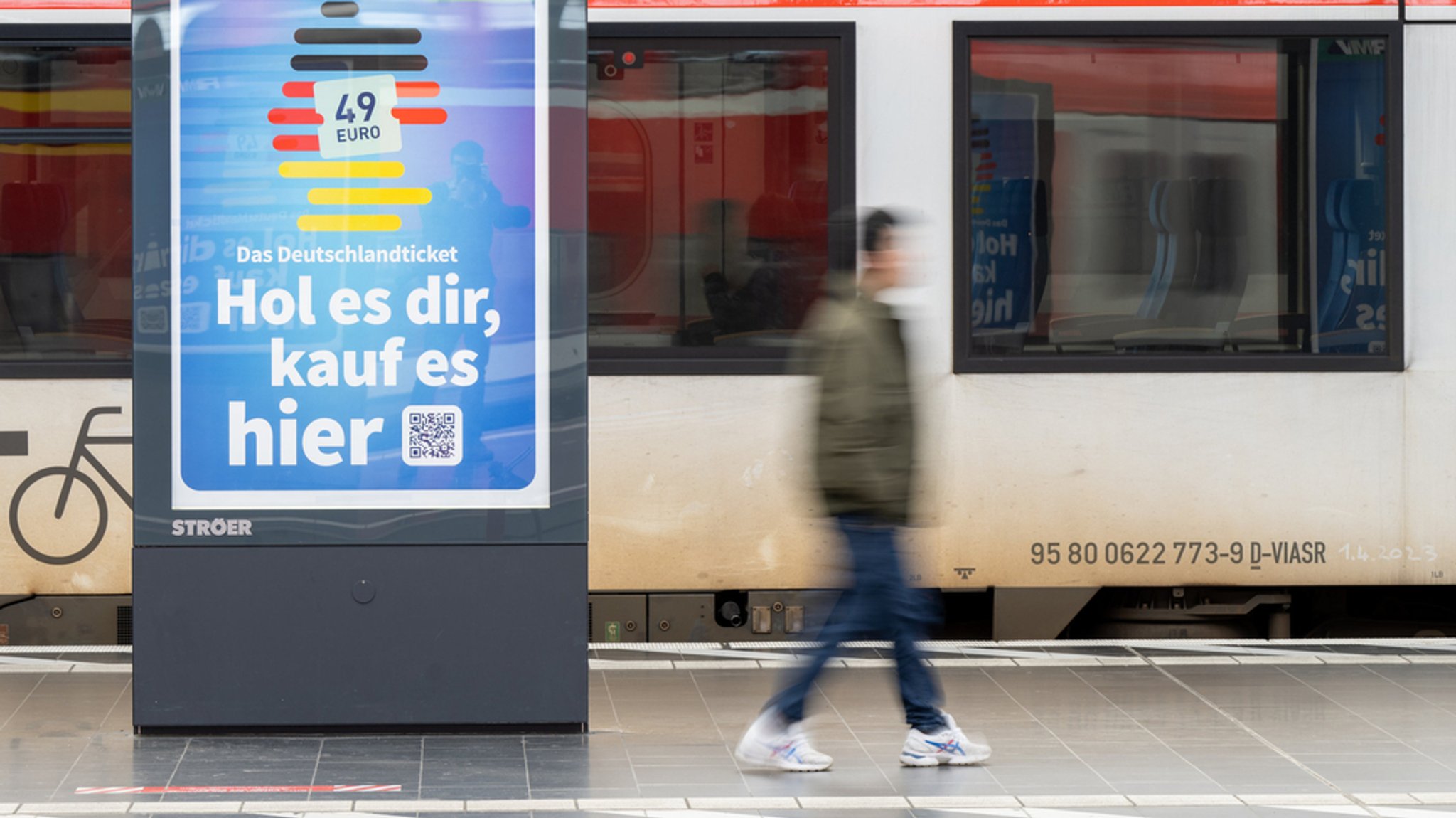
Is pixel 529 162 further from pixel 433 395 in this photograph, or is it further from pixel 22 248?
pixel 22 248

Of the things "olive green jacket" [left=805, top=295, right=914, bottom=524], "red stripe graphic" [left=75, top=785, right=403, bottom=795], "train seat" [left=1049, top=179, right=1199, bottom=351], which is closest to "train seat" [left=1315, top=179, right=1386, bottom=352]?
"train seat" [left=1049, top=179, right=1199, bottom=351]

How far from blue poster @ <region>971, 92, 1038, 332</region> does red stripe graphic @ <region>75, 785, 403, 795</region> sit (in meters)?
3.16

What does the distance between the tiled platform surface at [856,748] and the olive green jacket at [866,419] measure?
823 millimetres

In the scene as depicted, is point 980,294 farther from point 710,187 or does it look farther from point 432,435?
point 432,435

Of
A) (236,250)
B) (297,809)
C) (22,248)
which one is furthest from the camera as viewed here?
(22,248)

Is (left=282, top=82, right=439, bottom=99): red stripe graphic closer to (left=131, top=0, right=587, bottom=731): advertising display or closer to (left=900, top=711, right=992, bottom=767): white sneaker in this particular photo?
(left=131, top=0, right=587, bottom=731): advertising display

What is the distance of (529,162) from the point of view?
19.6 ft

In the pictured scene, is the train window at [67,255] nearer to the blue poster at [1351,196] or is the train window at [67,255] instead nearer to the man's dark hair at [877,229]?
the man's dark hair at [877,229]

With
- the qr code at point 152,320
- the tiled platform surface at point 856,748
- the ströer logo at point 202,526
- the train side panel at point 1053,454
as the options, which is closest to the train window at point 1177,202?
the train side panel at point 1053,454

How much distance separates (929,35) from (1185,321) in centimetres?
148

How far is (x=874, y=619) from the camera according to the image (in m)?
5.67

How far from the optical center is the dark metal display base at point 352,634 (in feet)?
19.7

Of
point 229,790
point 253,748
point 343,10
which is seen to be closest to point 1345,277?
point 343,10

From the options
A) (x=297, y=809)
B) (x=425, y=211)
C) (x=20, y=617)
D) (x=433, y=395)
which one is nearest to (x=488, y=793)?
(x=297, y=809)
